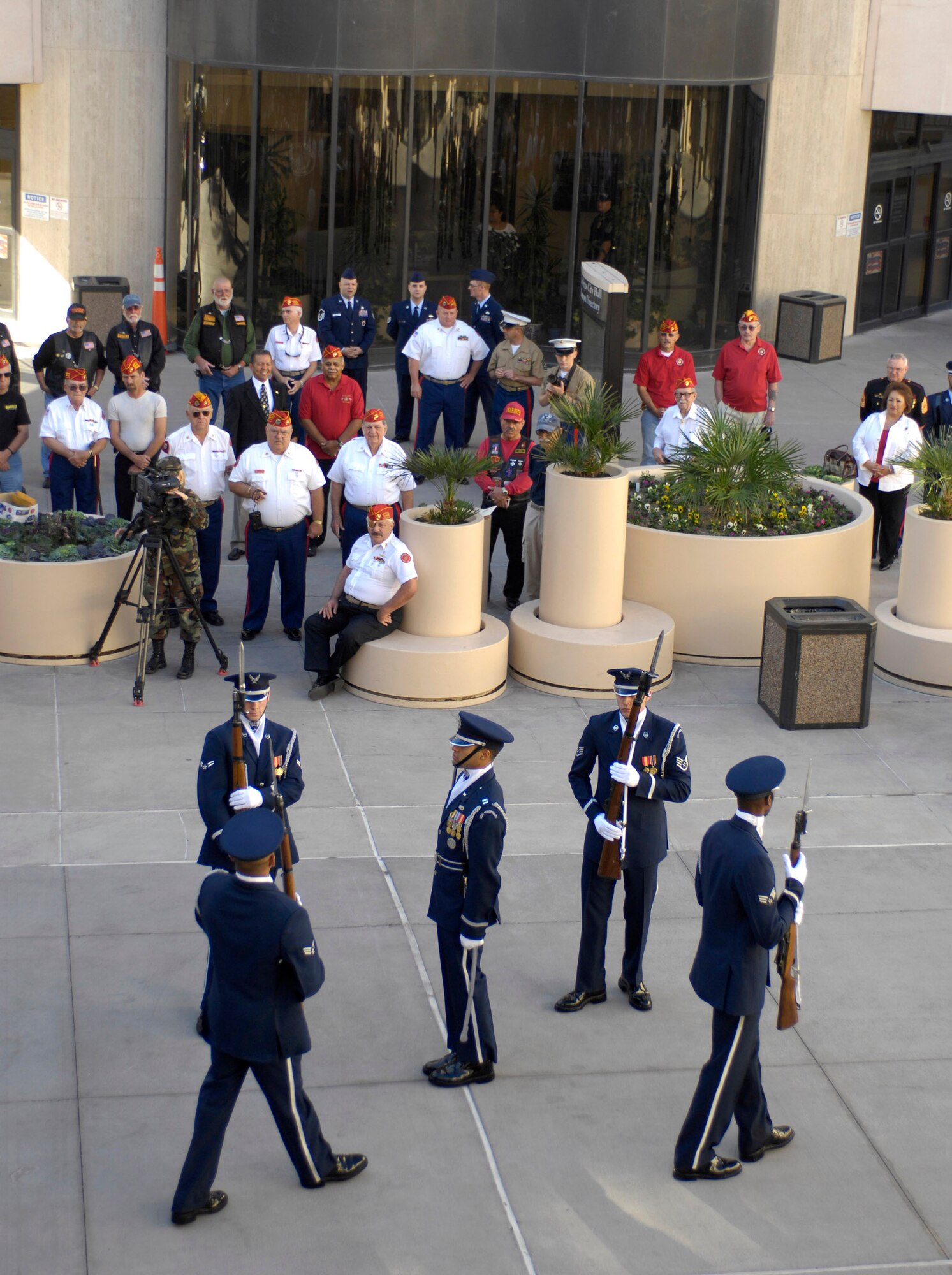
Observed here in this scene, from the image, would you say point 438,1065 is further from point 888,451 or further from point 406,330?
point 406,330

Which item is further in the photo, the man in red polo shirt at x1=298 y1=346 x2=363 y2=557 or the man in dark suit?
the man in red polo shirt at x1=298 y1=346 x2=363 y2=557

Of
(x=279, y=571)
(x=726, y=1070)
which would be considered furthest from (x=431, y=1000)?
(x=279, y=571)

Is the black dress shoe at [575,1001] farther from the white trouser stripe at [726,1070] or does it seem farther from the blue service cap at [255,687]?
the blue service cap at [255,687]

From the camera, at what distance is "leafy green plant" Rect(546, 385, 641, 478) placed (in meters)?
11.2

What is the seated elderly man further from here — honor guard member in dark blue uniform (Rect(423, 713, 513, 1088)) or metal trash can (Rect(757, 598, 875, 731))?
honor guard member in dark blue uniform (Rect(423, 713, 513, 1088))

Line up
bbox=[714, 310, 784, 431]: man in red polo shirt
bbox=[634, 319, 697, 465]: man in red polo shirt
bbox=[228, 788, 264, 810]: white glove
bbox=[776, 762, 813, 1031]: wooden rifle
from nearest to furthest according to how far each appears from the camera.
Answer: bbox=[776, 762, 813, 1031]: wooden rifle, bbox=[228, 788, 264, 810]: white glove, bbox=[634, 319, 697, 465]: man in red polo shirt, bbox=[714, 310, 784, 431]: man in red polo shirt

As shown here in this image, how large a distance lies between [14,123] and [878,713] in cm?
1440

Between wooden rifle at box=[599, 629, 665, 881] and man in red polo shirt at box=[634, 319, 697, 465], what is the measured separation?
308 inches

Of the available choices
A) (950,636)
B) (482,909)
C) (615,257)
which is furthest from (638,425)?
(482,909)

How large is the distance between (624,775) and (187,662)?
4.82 meters

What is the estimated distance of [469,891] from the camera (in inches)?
258

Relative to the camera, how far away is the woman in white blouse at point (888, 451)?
42.9 feet

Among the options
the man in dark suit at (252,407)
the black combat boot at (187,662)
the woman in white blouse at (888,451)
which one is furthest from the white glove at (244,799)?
the woman in white blouse at (888,451)

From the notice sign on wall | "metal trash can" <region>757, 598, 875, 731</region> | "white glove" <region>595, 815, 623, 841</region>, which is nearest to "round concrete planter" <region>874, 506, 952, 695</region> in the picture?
"metal trash can" <region>757, 598, 875, 731</region>
